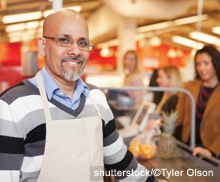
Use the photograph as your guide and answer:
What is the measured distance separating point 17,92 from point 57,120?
182 mm

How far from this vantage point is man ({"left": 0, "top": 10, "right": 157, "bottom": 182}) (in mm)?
882

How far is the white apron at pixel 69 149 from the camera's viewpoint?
94 cm

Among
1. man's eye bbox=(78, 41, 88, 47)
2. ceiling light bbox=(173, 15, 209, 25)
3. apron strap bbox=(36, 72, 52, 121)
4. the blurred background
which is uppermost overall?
ceiling light bbox=(173, 15, 209, 25)

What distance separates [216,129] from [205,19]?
9099 mm

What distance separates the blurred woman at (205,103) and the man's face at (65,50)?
155 centimetres

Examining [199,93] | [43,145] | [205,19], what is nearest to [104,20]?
[205,19]

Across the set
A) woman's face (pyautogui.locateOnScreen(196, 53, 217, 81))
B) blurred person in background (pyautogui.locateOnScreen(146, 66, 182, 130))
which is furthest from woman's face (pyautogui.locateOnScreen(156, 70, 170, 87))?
woman's face (pyautogui.locateOnScreen(196, 53, 217, 81))

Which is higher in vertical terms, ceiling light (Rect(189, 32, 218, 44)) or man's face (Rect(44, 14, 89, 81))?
ceiling light (Rect(189, 32, 218, 44))

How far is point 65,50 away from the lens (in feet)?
3.33

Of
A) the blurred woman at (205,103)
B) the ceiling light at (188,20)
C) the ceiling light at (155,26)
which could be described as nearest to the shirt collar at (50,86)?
the blurred woman at (205,103)

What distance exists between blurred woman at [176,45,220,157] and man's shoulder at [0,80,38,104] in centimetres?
165

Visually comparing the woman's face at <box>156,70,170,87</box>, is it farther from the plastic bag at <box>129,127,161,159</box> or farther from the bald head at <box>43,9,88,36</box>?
the bald head at <box>43,9,88,36</box>

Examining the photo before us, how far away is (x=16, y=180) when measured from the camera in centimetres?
87

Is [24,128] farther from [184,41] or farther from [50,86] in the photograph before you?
[184,41]
